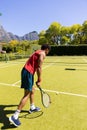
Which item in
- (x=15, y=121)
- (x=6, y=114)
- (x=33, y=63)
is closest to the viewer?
(x=15, y=121)

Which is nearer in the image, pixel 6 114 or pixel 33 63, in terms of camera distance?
pixel 33 63

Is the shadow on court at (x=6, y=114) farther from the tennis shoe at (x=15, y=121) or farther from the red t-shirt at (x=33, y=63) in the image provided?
the red t-shirt at (x=33, y=63)

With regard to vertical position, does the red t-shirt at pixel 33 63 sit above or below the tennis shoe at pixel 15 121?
above

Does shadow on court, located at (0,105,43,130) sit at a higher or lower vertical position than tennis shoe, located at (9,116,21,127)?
lower

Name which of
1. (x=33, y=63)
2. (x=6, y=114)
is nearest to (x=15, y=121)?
(x=6, y=114)

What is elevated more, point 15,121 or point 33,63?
point 33,63

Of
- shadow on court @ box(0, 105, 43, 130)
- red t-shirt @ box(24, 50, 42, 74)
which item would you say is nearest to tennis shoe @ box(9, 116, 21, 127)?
shadow on court @ box(0, 105, 43, 130)

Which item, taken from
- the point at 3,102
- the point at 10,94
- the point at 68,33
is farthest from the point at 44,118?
the point at 68,33

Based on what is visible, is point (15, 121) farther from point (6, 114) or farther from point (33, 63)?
point (33, 63)

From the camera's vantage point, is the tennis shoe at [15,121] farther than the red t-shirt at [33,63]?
No

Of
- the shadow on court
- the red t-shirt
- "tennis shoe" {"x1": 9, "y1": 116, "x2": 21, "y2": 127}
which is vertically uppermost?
the red t-shirt

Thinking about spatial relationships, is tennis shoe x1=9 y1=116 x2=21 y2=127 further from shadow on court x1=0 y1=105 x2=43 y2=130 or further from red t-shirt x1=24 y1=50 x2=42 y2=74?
red t-shirt x1=24 y1=50 x2=42 y2=74

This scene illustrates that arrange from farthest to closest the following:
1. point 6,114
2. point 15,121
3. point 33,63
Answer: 1. point 6,114
2. point 33,63
3. point 15,121

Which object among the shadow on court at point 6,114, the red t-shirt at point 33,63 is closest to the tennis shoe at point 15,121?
the shadow on court at point 6,114
